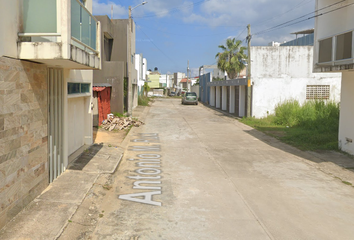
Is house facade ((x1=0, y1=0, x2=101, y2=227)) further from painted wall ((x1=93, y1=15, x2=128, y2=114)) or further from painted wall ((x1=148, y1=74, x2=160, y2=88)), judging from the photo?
painted wall ((x1=148, y1=74, x2=160, y2=88))

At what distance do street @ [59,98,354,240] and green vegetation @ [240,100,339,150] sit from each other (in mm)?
1831

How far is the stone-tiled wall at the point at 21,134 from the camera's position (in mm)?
5254

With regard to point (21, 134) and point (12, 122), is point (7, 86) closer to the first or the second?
point (12, 122)

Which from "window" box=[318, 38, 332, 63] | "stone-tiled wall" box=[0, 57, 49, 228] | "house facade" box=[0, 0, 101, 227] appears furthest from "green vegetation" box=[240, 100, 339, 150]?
"stone-tiled wall" box=[0, 57, 49, 228]

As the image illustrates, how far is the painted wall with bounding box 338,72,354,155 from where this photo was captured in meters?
11.9

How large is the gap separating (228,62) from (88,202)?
36.2m

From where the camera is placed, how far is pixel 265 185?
8.30 metres

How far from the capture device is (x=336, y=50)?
11.4m

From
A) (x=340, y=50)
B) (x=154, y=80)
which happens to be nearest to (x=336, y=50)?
(x=340, y=50)

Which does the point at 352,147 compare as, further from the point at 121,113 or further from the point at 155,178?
the point at 121,113

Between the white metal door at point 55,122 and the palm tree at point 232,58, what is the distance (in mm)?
34146

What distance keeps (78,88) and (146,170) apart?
11.0ft

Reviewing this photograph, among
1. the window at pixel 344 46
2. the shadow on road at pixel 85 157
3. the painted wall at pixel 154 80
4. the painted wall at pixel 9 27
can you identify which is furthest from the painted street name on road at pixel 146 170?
the painted wall at pixel 154 80

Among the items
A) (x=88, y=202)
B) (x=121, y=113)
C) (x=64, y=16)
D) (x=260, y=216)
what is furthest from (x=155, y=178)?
(x=121, y=113)
